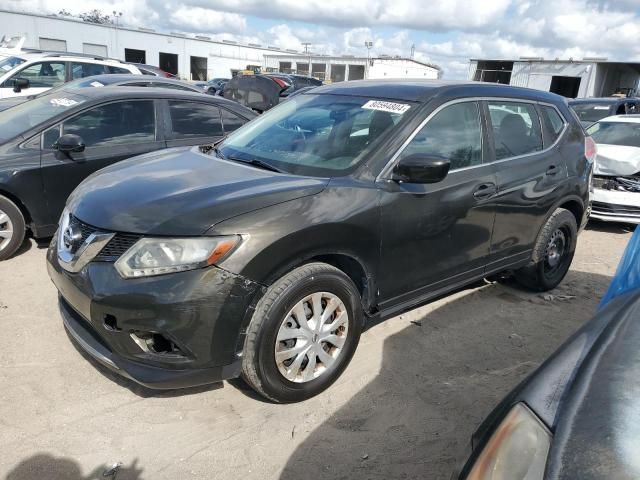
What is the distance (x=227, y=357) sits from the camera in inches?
100

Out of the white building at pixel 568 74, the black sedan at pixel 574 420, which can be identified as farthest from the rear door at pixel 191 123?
the white building at pixel 568 74

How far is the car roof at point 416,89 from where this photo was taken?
3420 millimetres

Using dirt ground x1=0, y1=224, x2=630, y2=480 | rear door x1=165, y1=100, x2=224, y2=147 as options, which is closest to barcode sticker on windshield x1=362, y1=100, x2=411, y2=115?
dirt ground x1=0, y1=224, x2=630, y2=480

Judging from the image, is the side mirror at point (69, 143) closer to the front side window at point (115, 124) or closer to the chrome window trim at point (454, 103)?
the front side window at point (115, 124)

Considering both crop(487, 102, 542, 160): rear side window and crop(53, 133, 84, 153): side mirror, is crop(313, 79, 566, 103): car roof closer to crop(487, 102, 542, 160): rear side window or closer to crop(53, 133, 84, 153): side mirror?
crop(487, 102, 542, 160): rear side window

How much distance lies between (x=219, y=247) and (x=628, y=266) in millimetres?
2211

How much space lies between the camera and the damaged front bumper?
6852 millimetres

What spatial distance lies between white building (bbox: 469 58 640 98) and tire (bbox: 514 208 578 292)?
3161 cm

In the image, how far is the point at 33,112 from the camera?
16.7 feet

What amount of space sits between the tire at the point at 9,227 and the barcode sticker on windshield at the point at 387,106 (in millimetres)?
3269

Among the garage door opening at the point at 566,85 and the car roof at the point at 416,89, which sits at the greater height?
the garage door opening at the point at 566,85

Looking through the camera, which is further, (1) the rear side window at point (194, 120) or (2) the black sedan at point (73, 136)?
(1) the rear side window at point (194, 120)

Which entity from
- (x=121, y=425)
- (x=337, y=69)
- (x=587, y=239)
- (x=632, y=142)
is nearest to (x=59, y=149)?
(x=121, y=425)

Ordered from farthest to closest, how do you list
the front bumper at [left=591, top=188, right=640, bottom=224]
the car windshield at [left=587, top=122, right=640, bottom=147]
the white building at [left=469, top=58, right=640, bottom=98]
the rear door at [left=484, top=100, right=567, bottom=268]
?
the white building at [left=469, top=58, right=640, bottom=98]
the car windshield at [left=587, top=122, right=640, bottom=147]
the front bumper at [left=591, top=188, right=640, bottom=224]
the rear door at [left=484, top=100, right=567, bottom=268]
